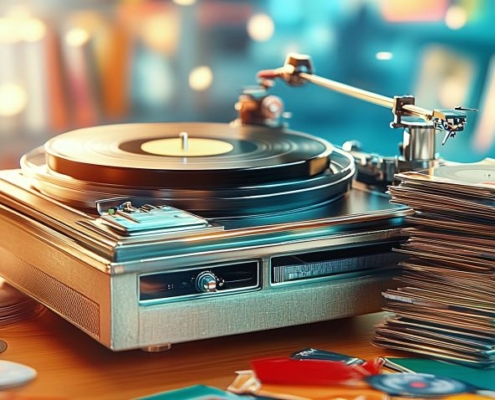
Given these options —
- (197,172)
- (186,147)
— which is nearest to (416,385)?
(197,172)

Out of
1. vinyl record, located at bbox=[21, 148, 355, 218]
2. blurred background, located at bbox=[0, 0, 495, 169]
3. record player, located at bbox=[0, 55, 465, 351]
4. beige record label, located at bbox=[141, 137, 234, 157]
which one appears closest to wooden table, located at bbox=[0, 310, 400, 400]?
record player, located at bbox=[0, 55, 465, 351]

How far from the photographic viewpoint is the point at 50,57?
1938 millimetres

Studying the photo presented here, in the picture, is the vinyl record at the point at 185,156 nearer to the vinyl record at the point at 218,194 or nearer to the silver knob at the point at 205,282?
the vinyl record at the point at 218,194

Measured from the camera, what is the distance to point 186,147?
1.42 m

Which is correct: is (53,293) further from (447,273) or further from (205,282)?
(447,273)

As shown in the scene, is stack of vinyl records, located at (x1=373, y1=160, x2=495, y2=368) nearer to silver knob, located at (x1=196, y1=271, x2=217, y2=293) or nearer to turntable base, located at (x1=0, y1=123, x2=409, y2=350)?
turntable base, located at (x1=0, y1=123, x2=409, y2=350)

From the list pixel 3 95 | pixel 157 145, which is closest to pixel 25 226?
pixel 157 145

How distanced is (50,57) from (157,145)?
587 millimetres

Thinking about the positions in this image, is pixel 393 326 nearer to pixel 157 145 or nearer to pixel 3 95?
pixel 157 145

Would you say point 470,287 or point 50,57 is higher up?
point 50,57

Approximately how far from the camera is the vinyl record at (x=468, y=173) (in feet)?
3.93

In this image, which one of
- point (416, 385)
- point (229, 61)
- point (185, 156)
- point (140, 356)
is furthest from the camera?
point (229, 61)

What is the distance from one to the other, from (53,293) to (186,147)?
0.30 m

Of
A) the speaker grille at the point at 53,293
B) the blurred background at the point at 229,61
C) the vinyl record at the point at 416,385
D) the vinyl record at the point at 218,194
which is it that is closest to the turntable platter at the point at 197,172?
the vinyl record at the point at 218,194
